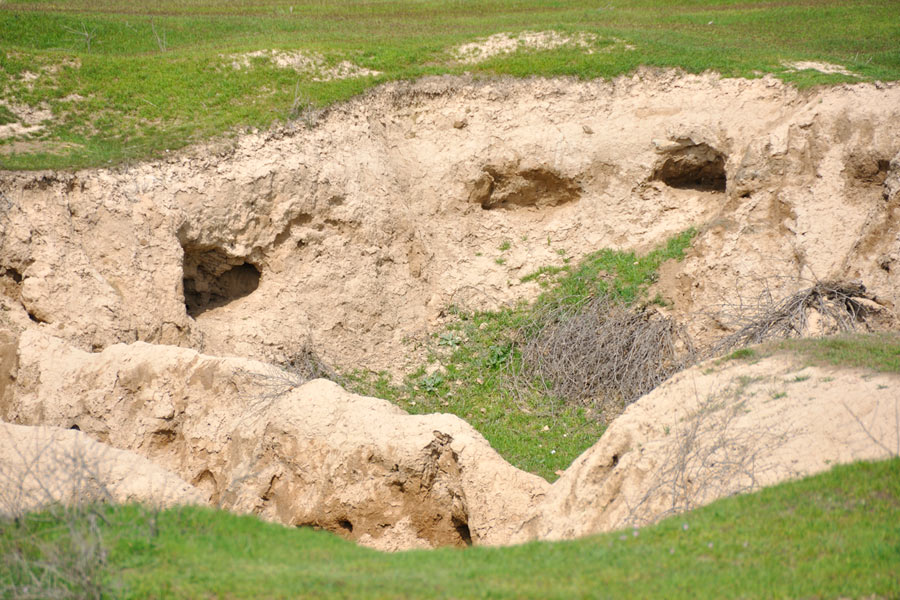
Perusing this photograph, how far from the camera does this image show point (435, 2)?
26.1 metres

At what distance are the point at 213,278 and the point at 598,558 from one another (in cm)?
1199

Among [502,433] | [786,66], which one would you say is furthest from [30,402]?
[786,66]

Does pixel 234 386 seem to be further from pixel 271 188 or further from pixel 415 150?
pixel 415 150

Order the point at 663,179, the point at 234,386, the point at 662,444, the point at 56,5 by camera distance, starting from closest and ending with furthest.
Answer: the point at 662,444, the point at 234,386, the point at 663,179, the point at 56,5

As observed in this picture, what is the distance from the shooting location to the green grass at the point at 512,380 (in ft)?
46.4

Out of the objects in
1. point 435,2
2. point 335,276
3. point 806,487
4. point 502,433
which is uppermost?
point 435,2

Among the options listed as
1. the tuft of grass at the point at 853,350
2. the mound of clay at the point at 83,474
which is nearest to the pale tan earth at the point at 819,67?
the tuft of grass at the point at 853,350

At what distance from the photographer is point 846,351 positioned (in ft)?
31.9

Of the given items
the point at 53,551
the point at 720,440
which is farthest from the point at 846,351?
the point at 53,551

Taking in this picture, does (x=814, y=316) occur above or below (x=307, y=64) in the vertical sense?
below

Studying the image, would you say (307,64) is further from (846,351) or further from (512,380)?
(846,351)

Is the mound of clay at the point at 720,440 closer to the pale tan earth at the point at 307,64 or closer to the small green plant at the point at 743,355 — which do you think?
the small green plant at the point at 743,355

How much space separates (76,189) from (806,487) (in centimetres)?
1245

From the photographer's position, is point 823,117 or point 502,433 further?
point 823,117
